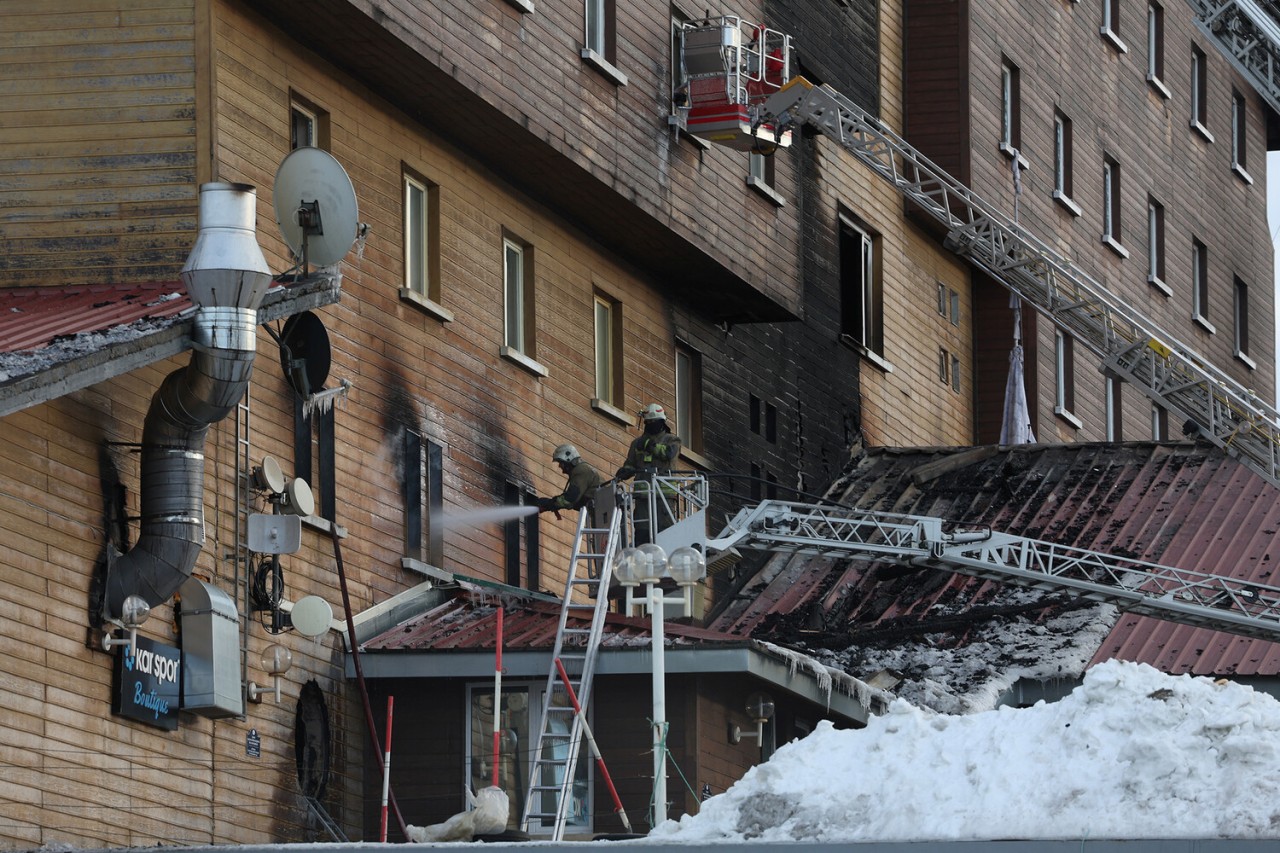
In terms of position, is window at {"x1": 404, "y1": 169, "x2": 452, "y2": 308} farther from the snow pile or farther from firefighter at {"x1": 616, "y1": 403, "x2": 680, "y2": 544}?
the snow pile

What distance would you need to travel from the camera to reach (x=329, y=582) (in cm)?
2761

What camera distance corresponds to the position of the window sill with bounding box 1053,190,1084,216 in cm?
4741

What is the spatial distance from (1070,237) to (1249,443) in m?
10.4

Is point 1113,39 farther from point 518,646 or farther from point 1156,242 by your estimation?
point 518,646

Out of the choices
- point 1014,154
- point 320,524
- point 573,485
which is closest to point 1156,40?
point 1014,154

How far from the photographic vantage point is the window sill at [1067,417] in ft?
155

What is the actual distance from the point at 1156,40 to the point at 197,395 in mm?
32603

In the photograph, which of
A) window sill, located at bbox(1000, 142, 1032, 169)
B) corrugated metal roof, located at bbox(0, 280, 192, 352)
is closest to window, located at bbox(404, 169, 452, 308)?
corrugated metal roof, located at bbox(0, 280, 192, 352)

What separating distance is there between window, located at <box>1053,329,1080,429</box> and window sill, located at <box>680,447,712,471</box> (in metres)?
12.2

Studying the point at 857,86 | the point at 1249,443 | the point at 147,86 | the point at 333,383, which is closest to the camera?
the point at 147,86

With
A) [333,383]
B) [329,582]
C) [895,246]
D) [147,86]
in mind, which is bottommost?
[329,582]

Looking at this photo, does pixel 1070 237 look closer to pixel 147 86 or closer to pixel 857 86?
pixel 857 86

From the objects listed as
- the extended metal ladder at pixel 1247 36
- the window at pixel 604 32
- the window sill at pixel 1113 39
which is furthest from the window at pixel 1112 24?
the window at pixel 604 32

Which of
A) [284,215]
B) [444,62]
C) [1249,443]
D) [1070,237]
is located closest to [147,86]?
[284,215]
